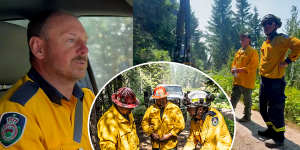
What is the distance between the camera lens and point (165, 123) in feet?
4.12

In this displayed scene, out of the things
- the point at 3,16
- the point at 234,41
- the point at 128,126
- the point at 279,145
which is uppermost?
the point at 3,16

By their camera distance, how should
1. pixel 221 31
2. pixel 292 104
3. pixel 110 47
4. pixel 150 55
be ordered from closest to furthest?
pixel 292 104
pixel 221 31
pixel 150 55
pixel 110 47

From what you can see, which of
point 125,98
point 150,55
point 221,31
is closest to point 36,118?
point 125,98

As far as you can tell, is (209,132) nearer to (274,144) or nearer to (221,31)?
(274,144)

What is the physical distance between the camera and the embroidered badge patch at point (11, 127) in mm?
1064

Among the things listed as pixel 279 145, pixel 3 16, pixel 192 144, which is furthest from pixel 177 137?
pixel 3 16

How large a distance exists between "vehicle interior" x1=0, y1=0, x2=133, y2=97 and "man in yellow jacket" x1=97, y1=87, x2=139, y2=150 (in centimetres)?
80

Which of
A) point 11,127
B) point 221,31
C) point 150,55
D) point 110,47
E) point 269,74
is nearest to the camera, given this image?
point 11,127

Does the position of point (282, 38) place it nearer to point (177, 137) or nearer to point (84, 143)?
point (177, 137)

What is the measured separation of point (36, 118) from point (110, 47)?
1.40 m

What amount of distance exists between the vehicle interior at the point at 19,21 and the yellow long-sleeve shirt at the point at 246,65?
968mm

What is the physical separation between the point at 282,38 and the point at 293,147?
2.60 feet

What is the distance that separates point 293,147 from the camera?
1610mm

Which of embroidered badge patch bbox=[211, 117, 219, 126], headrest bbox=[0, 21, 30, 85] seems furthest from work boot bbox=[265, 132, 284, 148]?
headrest bbox=[0, 21, 30, 85]
